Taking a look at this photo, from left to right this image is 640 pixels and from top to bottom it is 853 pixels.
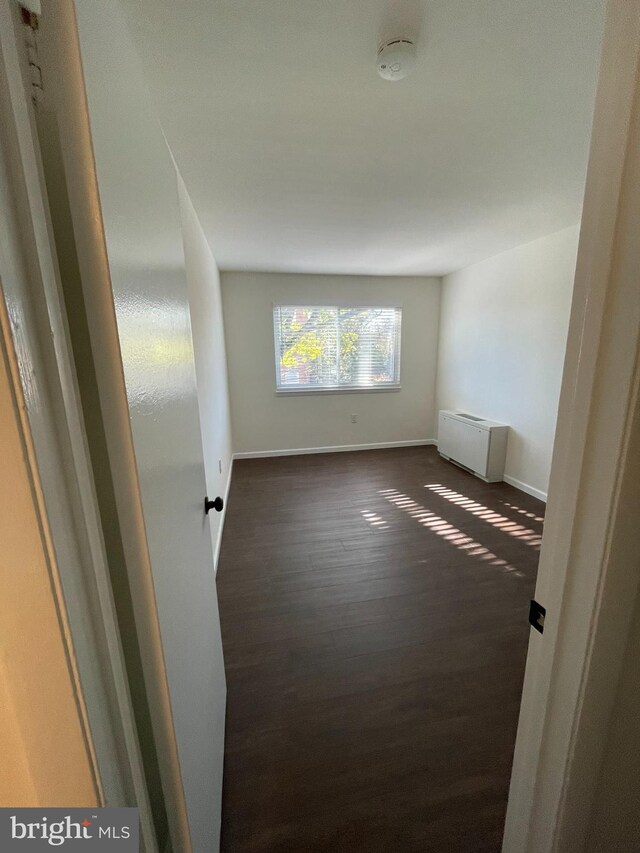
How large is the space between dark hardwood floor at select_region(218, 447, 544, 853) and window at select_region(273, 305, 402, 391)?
2102mm

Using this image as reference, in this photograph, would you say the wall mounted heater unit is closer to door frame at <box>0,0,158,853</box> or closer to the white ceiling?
the white ceiling

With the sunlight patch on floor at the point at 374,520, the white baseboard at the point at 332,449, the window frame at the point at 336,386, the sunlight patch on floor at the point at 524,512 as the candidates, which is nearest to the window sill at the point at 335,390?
the window frame at the point at 336,386

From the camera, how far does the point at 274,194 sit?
2.00 m

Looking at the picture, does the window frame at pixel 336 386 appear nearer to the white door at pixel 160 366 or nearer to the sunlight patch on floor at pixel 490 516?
the sunlight patch on floor at pixel 490 516

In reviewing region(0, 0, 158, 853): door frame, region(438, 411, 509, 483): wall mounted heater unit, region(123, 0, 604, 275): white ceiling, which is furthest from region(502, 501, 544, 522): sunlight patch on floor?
region(0, 0, 158, 853): door frame

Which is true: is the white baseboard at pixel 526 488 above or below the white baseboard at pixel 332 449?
below

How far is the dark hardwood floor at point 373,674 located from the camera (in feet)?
3.43

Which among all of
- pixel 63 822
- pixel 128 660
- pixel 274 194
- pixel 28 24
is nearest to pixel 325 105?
pixel 274 194

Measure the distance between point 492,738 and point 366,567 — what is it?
3.44ft

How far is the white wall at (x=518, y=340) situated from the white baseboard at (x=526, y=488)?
0.01 m

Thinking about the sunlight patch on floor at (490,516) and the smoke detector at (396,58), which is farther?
the sunlight patch on floor at (490,516)

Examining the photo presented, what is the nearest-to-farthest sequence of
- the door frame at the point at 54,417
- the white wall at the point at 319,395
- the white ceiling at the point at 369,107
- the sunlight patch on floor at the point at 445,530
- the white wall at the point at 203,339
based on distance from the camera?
the door frame at the point at 54,417
the white ceiling at the point at 369,107
the white wall at the point at 203,339
the sunlight patch on floor at the point at 445,530
the white wall at the point at 319,395

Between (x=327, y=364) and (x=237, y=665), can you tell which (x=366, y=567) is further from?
(x=327, y=364)

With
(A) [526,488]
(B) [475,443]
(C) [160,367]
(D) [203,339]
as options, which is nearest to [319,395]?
(B) [475,443]
